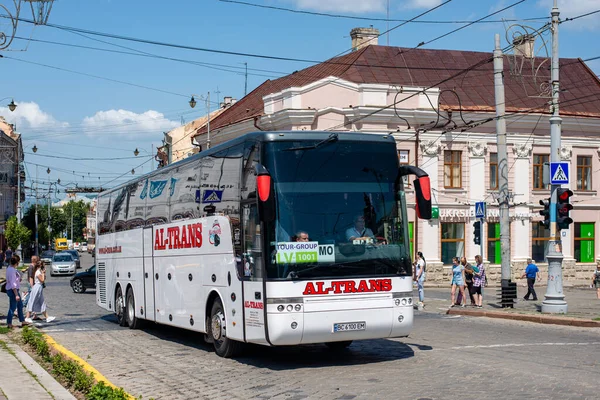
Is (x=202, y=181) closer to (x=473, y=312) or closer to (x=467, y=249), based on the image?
(x=473, y=312)

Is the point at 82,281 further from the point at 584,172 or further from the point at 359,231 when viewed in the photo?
the point at 584,172

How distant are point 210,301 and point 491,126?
3307cm

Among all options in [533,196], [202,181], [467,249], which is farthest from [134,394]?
[533,196]

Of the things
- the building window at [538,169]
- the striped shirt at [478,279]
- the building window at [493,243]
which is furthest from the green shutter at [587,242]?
the striped shirt at [478,279]

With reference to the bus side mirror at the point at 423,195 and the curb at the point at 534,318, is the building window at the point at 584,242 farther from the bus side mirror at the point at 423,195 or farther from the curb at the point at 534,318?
the bus side mirror at the point at 423,195

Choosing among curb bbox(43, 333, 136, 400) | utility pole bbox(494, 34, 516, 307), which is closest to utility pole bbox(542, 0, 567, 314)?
utility pole bbox(494, 34, 516, 307)

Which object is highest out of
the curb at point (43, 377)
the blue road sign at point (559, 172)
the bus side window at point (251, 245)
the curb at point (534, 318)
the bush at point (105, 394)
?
the blue road sign at point (559, 172)

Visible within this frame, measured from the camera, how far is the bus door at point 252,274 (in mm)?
12086

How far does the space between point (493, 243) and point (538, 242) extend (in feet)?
9.89

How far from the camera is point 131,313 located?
19.8 metres

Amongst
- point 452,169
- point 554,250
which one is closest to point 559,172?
point 554,250

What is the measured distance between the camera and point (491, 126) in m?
44.8

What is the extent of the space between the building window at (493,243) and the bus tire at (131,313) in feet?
93.0

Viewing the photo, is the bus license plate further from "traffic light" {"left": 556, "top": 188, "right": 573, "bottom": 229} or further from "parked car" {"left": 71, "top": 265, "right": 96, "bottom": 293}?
"parked car" {"left": 71, "top": 265, "right": 96, "bottom": 293}
